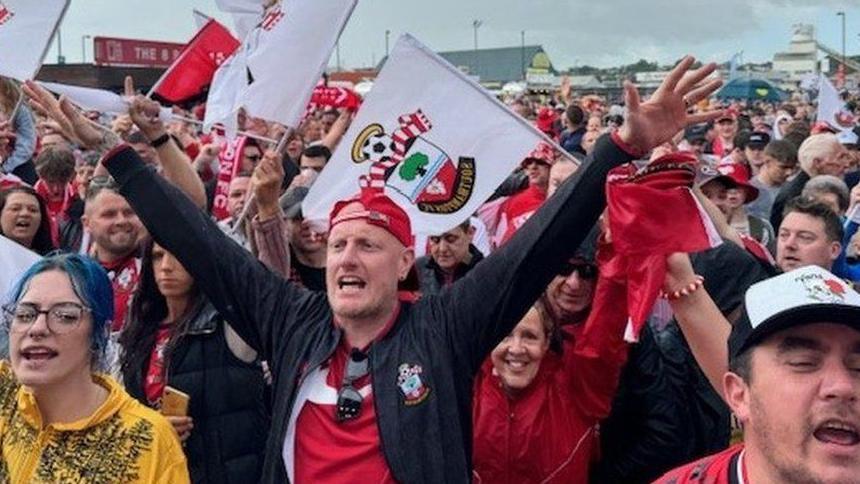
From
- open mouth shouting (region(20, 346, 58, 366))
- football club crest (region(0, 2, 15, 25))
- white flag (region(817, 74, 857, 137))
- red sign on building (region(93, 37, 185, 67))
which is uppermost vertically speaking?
red sign on building (region(93, 37, 185, 67))

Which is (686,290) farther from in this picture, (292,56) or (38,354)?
(292,56)

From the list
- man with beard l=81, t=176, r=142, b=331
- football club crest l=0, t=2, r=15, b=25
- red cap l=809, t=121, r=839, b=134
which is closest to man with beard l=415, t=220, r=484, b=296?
man with beard l=81, t=176, r=142, b=331

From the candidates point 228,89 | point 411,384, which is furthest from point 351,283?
point 228,89

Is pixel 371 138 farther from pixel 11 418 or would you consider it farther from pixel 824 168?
pixel 824 168

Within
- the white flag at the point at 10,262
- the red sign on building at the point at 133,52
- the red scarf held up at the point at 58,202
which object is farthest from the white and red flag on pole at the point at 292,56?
the red sign on building at the point at 133,52

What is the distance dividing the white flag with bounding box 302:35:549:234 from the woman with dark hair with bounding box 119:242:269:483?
95 cm

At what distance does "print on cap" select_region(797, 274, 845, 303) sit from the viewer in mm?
2111

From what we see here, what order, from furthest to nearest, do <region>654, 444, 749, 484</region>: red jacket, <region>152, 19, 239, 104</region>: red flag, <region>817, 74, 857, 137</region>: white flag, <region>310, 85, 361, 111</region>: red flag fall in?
1. <region>817, 74, 857, 137</region>: white flag
2. <region>310, 85, 361, 111</region>: red flag
3. <region>152, 19, 239, 104</region>: red flag
4. <region>654, 444, 749, 484</region>: red jacket

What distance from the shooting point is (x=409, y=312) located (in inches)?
122

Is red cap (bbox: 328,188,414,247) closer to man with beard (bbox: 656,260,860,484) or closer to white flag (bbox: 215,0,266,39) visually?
man with beard (bbox: 656,260,860,484)

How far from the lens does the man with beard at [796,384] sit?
202cm

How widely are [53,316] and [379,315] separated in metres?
0.90

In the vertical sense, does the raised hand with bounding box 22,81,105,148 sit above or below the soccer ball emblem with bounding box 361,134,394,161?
above

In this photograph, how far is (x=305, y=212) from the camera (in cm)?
443
